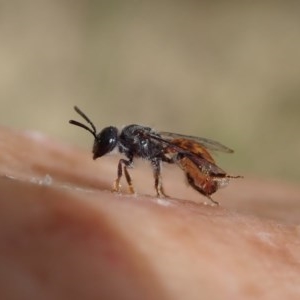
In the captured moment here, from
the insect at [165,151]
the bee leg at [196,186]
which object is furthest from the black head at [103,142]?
the bee leg at [196,186]

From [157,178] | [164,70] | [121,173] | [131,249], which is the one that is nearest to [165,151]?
[157,178]

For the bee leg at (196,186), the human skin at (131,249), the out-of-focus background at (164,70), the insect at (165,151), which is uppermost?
the out-of-focus background at (164,70)

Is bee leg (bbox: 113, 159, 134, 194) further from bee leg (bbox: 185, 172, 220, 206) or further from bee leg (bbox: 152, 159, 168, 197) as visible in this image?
bee leg (bbox: 185, 172, 220, 206)

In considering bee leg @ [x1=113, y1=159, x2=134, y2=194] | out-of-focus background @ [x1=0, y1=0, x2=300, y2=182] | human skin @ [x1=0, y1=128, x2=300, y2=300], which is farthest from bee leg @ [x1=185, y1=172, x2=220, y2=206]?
out-of-focus background @ [x1=0, y1=0, x2=300, y2=182]

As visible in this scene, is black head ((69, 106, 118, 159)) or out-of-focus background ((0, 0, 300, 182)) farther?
out-of-focus background ((0, 0, 300, 182))

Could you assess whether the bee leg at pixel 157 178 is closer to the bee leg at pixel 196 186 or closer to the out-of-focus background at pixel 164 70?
the bee leg at pixel 196 186

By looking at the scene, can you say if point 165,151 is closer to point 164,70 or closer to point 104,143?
point 104,143
